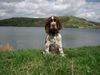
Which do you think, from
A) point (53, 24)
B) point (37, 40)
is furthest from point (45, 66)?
point (37, 40)

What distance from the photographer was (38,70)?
972cm

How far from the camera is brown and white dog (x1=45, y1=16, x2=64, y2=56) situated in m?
12.5

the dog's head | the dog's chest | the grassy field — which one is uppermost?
the dog's head

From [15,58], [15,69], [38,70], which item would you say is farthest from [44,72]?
[15,58]

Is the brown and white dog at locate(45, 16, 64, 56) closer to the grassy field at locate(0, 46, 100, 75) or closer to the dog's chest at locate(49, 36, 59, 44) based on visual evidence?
the dog's chest at locate(49, 36, 59, 44)

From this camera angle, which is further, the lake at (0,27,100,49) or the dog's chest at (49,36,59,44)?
the lake at (0,27,100,49)

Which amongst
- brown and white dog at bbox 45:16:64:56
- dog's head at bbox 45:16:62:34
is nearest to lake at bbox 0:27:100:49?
brown and white dog at bbox 45:16:64:56

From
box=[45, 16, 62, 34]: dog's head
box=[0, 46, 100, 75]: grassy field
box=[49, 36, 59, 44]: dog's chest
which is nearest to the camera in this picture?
box=[0, 46, 100, 75]: grassy field

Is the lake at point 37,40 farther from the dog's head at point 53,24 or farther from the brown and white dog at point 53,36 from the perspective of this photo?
the dog's head at point 53,24

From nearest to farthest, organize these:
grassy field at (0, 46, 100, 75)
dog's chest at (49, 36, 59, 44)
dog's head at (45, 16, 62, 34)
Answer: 1. grassy field at (0, 46, 100, 75)
2. dog's head at (45, 16, 62, 34)
3. dog's chest at (49, 36, 59, 44)

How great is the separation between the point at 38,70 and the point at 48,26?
3.40m

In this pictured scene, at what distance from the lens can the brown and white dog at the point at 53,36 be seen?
12.5 meters

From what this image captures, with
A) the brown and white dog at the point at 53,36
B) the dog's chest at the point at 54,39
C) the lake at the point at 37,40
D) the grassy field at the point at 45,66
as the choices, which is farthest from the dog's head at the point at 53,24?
the lake at the point at 37,40

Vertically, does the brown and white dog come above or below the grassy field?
above
